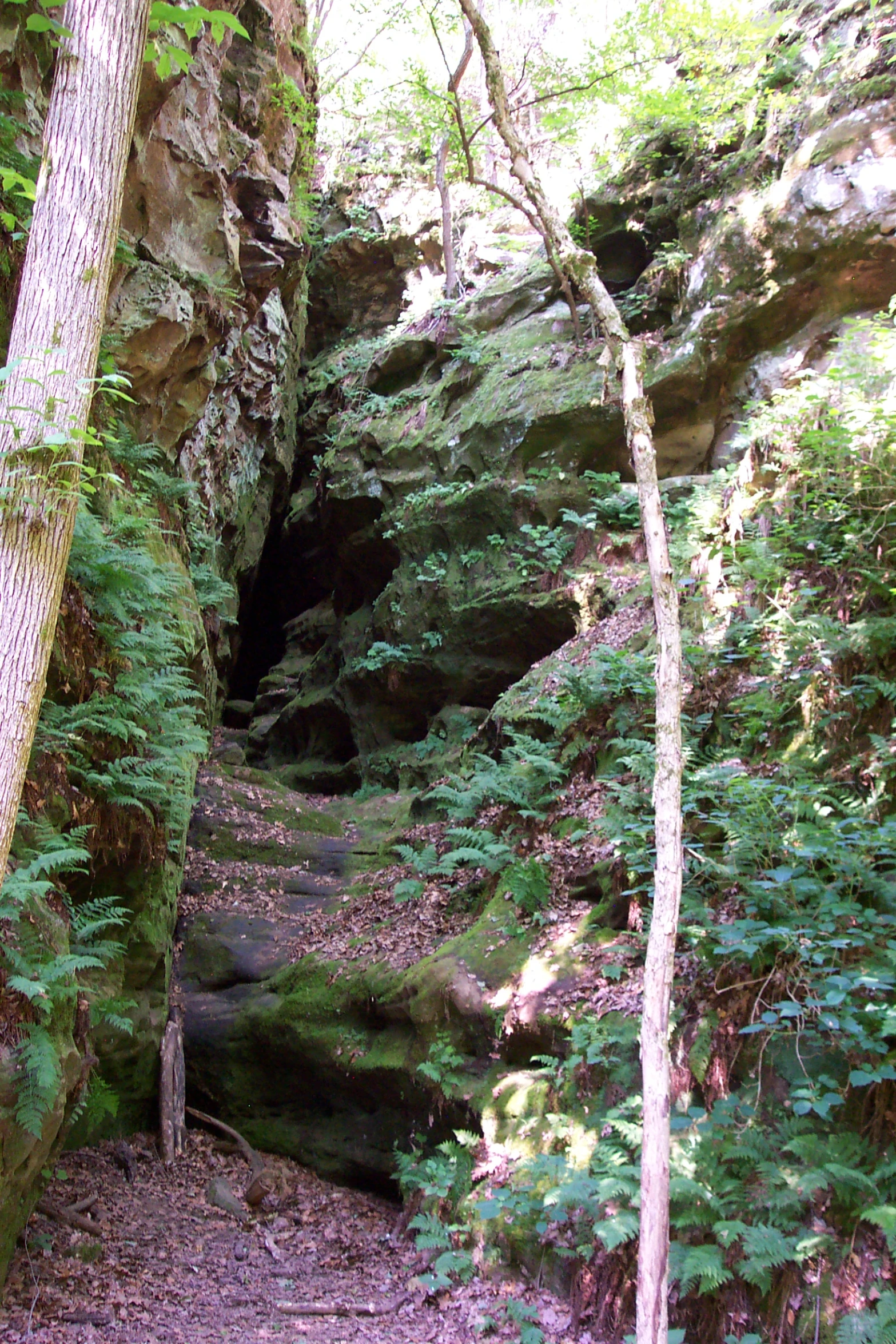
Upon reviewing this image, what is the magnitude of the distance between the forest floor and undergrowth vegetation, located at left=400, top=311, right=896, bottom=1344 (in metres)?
0.45

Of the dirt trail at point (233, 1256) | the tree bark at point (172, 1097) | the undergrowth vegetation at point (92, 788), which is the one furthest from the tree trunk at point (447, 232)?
the tree bark at point (172, 1097)

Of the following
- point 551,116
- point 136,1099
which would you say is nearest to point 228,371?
point 551,116

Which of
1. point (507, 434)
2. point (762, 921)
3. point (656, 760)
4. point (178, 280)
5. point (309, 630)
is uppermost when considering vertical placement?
point (507, 434)

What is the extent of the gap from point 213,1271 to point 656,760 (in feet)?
17.3

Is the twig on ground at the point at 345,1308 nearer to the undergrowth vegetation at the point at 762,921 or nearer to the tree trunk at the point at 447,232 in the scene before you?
the undergrowth vegetation at the point at 762,921

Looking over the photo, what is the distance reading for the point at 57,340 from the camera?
3.67 meters

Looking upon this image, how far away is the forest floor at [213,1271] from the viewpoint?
508 centimetres

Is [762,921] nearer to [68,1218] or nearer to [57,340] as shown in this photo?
[57,340]

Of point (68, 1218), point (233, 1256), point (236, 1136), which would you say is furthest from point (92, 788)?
point (236, 1136)

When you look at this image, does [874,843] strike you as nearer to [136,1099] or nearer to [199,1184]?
[199,1184]

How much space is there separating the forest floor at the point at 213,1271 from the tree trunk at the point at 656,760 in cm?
157

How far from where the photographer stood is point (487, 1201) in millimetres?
5496

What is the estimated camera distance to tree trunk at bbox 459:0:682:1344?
3.60 meters

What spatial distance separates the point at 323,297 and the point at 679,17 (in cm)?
1173
